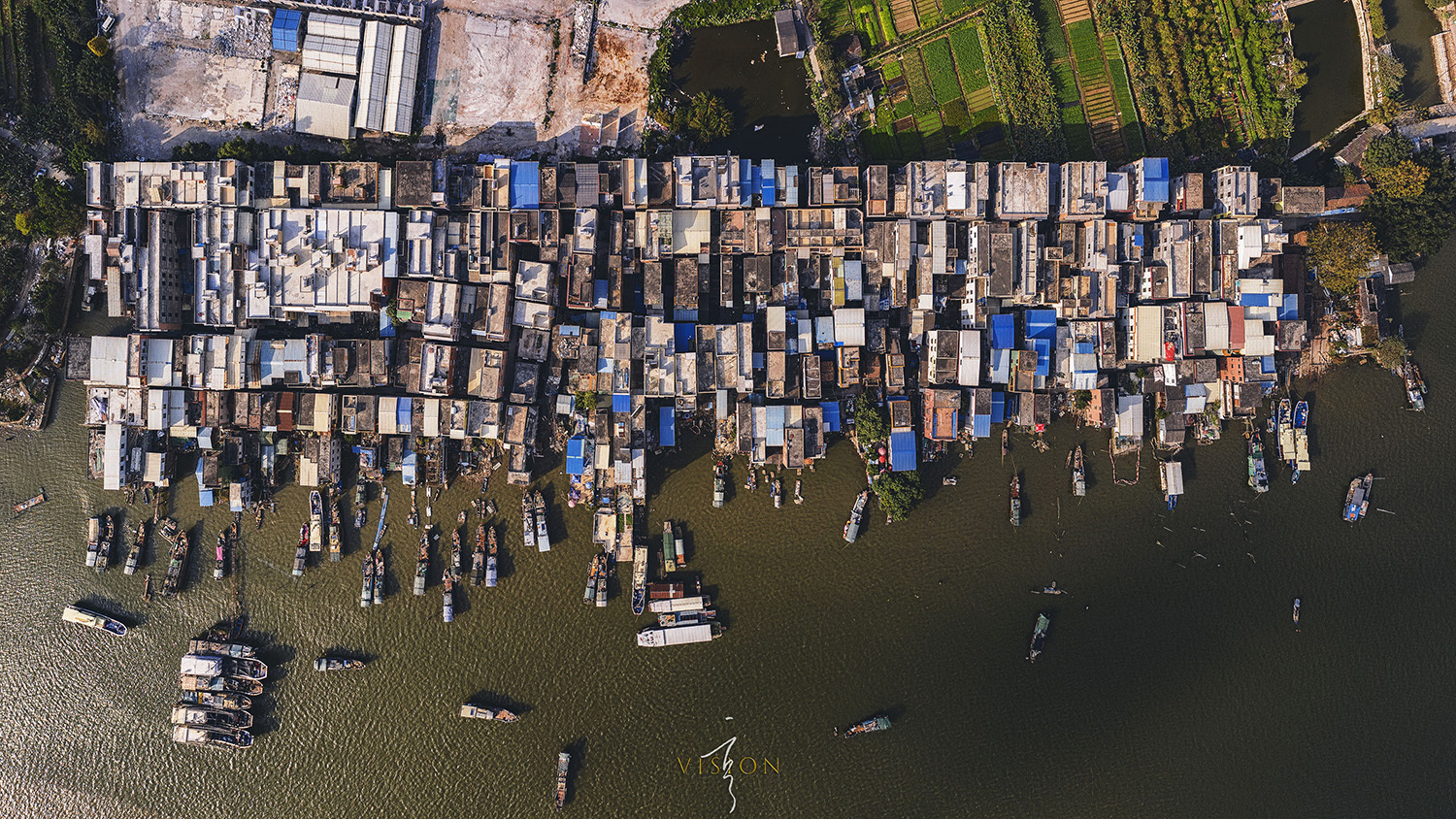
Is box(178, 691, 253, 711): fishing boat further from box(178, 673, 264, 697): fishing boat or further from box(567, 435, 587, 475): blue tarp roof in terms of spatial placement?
box(567, 435, 587, 475): blue tarp roof

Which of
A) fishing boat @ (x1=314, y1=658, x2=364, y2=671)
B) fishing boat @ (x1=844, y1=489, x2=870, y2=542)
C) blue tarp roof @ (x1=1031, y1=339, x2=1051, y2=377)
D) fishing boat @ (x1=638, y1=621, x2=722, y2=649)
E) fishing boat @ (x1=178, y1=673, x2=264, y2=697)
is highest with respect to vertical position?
blue tarp roof @ (x1=1031, y1=339, x2=1051, y2=377)

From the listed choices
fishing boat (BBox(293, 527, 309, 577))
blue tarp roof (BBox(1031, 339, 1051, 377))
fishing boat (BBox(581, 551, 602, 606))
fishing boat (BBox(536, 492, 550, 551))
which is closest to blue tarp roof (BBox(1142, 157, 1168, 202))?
blue tarp roof (BBox(1031, 339, 1051, 377))

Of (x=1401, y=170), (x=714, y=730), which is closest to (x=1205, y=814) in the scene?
(x=714, y=730)

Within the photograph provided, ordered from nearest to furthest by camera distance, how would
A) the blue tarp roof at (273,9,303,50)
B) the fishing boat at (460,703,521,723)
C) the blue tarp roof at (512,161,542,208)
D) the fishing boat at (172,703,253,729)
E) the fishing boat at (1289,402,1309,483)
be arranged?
1. the blue tarp roof at (512,161,542,208)
2. the blue tarp roof at (273,9,303,50)
3. the fishing boat at (460,703,521,723)
4. the fishing boat at (172,703,253,729)
5. the fishing boat at (1289,402,1309,483)

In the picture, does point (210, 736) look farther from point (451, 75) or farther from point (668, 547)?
point (451, 75)

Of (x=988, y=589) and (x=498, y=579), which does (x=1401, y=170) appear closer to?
(x=988, y=589)

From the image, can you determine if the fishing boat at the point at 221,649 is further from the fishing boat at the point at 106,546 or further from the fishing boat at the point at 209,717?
the fishing boat at the point at 106,546
